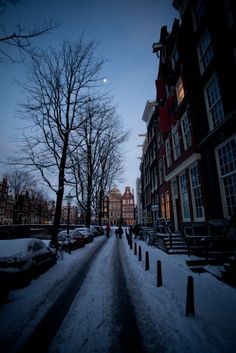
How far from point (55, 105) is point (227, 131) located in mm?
11905

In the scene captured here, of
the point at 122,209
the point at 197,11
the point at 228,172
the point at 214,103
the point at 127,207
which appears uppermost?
the point at 197,11

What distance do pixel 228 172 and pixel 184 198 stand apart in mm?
4766

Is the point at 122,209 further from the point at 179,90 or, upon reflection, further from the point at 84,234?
the point at 179,90

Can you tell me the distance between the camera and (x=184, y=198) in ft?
42.4

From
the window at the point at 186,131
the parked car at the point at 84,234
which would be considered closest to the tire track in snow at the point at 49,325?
the window at the point at 186,131

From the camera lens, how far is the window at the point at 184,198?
12.4 metres

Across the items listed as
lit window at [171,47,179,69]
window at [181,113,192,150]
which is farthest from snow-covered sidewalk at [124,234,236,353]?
lit window at [171,47,179,69]

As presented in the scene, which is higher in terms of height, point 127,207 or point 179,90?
point 179,90

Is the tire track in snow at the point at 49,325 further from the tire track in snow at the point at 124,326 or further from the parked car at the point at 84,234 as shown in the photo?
the parked car at the point at 84,234

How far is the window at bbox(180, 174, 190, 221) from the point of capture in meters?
12.4

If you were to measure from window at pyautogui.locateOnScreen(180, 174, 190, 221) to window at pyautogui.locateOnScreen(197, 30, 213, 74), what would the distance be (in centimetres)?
731

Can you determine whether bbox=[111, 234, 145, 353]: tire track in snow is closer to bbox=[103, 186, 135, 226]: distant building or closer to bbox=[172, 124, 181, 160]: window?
bbox=[172, 124, 181, 160]: window

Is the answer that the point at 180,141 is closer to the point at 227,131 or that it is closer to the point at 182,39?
the point at 227,131

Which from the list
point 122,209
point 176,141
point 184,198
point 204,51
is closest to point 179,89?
point 204,51
